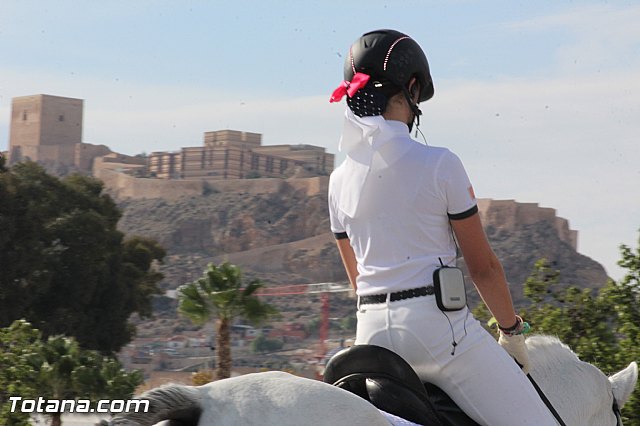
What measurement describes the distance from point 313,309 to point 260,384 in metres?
114

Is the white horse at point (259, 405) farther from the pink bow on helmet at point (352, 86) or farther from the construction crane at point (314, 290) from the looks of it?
the construction crane at point (314, 290)

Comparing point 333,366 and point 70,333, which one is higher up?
point 333,366

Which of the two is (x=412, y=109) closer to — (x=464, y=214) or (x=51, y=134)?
(x=464, y=214)

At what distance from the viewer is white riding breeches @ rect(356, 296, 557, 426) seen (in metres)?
3.16

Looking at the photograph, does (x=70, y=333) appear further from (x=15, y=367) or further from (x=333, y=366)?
(x=333, y=366)

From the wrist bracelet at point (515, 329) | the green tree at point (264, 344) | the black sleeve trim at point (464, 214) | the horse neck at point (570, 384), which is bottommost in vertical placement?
the green tree at point (264, 344)

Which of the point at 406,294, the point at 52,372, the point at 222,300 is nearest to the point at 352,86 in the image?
the point at 406,294

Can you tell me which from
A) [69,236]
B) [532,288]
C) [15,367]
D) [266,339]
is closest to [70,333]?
[69,236]

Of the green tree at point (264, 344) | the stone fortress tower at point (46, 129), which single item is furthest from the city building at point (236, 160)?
the green tree at point (264, 344)

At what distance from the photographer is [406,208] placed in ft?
10.6

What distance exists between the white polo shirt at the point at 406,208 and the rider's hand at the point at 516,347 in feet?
1.07

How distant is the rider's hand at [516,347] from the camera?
135 inches

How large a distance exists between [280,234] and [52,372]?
111 metres

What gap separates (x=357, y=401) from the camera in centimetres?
288
